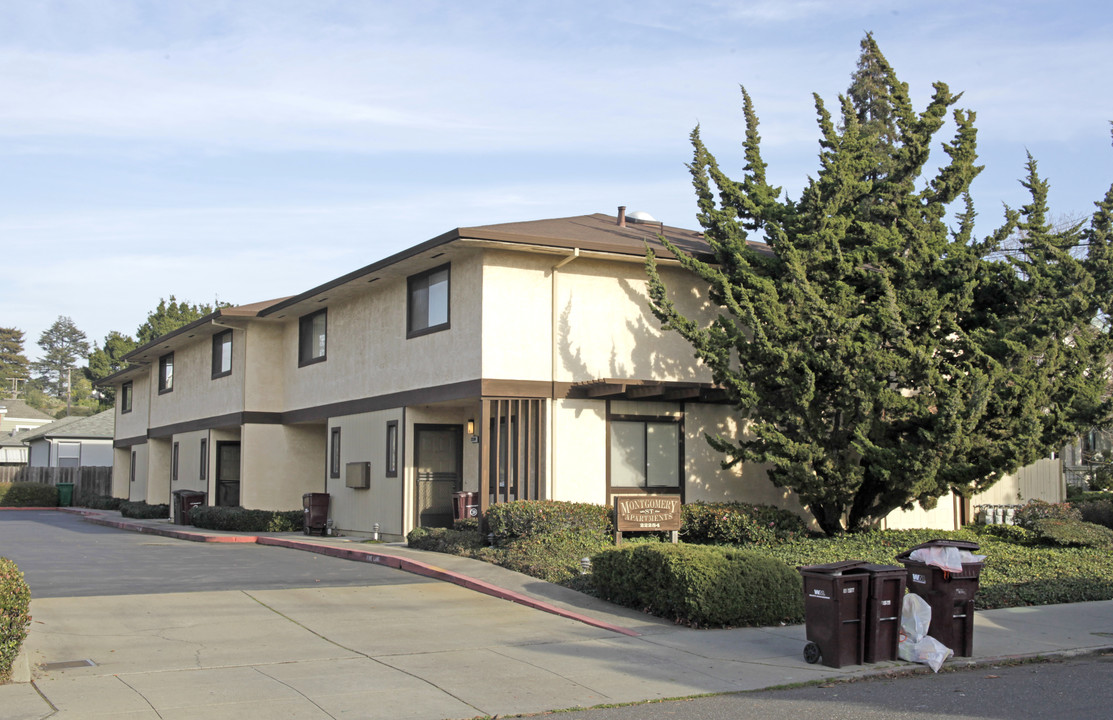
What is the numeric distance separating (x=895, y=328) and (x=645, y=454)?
5134mm

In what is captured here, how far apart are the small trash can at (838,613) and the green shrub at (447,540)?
840 cm

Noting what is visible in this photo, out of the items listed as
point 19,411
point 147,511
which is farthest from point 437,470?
point 19,411

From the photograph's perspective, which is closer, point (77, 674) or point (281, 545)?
point (77, 674)

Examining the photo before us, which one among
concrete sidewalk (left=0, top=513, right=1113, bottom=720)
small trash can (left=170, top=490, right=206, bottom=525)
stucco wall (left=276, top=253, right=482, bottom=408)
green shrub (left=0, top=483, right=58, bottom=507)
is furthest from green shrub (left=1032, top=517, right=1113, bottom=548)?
green shrub (left=0, top=483, right=58, bottom=507)

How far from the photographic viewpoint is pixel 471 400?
62.8 ft

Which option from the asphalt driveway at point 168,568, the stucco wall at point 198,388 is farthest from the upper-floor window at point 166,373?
the asphalt driveway at point 168,568

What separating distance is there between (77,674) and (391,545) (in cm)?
1111

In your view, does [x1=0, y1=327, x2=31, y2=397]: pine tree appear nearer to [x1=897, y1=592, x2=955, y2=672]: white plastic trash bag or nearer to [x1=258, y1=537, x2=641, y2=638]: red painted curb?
[x1=258, y1=537, x2=641, y2=638]: red painted curb

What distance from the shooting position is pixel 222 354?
30047 mm

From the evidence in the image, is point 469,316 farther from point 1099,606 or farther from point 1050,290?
point 1099,606

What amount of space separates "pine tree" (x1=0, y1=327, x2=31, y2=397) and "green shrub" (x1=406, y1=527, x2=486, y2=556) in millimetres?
117000

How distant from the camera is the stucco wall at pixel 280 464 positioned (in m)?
27.4

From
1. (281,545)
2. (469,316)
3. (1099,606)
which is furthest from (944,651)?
(281,545)

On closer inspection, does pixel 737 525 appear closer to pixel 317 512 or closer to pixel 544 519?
pixel 544 519
